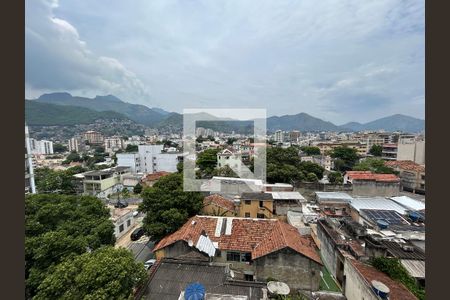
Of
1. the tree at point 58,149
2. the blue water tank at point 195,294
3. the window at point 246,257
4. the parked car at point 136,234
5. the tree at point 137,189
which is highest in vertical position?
the tree at point 58,149

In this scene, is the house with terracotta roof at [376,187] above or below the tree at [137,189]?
above

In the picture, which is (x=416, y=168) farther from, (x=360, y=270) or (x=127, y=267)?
(x=127, y=267)

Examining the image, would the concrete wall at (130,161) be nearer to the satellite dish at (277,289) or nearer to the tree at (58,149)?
the satellite dish at (277,289)

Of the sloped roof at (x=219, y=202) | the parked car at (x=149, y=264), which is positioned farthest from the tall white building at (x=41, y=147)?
the sloped roof at (x=219, y=202)

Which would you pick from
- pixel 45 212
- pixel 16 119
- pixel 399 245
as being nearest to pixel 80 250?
pixel 45 212

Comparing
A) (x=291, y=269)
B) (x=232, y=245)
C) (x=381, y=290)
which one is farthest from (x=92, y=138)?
(x=381, y=290)

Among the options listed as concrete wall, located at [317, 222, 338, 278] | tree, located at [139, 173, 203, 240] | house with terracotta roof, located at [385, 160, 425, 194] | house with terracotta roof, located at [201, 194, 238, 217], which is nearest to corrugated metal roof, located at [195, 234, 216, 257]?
tree, located at [139, 173, 203, 240]

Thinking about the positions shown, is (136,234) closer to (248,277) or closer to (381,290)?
(248,277)

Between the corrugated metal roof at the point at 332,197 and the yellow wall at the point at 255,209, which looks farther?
the corrugated metal roof at the point at 332,197

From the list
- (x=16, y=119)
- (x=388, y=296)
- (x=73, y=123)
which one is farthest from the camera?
(x=73, y=123)
